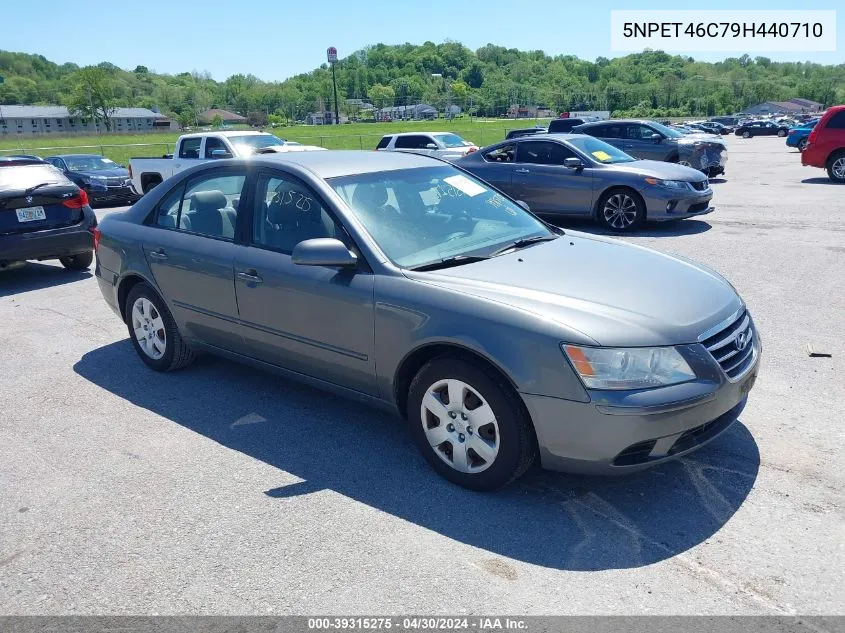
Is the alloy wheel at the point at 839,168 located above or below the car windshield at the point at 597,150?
below

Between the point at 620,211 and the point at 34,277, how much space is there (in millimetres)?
8456

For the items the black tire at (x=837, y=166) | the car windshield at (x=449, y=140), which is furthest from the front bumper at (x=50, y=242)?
the black tire at (x=837, y=166)

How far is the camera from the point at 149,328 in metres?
5.40

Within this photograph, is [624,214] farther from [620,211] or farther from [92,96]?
[92,96]

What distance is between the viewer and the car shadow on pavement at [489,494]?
3.12m

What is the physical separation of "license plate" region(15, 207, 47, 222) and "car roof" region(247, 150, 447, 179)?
17.5 feet

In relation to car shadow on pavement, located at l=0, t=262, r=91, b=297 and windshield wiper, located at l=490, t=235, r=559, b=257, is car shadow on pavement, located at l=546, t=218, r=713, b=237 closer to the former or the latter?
windshield wiper, located at l=490, t=235, r=559, b=257

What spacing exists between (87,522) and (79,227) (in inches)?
258

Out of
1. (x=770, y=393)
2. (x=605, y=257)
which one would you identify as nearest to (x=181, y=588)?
(x=605, y=257)

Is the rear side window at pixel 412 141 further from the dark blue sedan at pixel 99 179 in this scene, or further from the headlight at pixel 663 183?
the headlight at pixel 663 183

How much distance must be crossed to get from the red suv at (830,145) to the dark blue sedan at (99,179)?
54.8 ft

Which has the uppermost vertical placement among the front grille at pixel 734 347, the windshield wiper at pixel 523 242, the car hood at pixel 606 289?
the windshield wiper at pixel 523 242

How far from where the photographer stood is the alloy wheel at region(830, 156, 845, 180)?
16.9 metres

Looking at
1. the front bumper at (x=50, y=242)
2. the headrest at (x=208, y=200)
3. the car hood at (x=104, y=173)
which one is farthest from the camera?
the car hood at (x=104, y=173)
